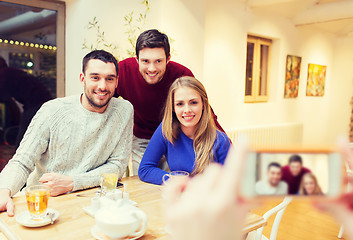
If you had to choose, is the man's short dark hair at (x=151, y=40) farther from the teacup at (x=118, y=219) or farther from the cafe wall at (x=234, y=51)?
the teacup at (x=118, y=219)

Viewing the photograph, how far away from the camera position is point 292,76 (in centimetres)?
591

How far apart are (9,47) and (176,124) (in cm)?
226

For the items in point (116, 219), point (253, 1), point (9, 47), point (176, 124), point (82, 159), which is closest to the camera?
point (116, 219)

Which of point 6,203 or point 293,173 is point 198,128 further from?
point 293,173

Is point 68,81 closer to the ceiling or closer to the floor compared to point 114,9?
closer to the floor

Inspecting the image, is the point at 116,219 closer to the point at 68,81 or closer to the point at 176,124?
the point at 176,124

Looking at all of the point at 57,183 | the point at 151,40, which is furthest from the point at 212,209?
the point at 151,40

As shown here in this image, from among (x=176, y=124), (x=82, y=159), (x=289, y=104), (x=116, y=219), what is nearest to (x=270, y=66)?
(x=289, y=104)

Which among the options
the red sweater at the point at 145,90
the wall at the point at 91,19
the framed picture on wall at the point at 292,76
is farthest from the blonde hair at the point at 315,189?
the framed picture on wall at the point at 292,76

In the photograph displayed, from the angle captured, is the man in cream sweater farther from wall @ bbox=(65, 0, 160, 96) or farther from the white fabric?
wall @ bbox=(65, 0, 160, 96)

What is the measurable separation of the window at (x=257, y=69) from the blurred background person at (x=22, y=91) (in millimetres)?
3176

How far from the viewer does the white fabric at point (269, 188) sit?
1.42 feet

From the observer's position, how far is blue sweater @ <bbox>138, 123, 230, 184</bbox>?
177 cm

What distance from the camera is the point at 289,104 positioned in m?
6.01
